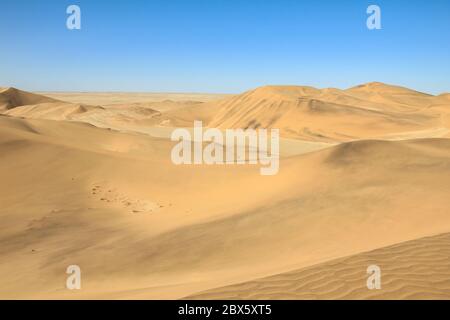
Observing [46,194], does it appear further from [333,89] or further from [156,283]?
[333,89]

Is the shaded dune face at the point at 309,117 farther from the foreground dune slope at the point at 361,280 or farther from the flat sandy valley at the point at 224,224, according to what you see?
the foreground dune slope at the point at 361,280

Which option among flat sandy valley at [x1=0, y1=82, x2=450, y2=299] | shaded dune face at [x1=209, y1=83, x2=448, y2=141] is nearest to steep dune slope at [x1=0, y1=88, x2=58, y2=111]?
shaded dune face at [x1=209, y1=83, x2=448, y2=141]

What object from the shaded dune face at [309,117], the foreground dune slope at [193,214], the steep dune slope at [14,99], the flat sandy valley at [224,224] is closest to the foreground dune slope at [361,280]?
the flat sandy valley at [224,224]

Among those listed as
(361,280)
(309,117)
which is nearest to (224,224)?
Result: (361,280)

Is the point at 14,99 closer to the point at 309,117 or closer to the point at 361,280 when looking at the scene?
the point at 309,117

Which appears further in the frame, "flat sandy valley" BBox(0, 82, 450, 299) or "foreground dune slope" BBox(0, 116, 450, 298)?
"foreground dune slope" BBox(0, 116, 450, 298)

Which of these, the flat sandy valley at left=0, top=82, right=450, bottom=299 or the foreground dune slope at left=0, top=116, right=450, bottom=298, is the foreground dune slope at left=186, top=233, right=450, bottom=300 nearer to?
the flat sandy valley at left=0, top=82, right=450, bottom=299
